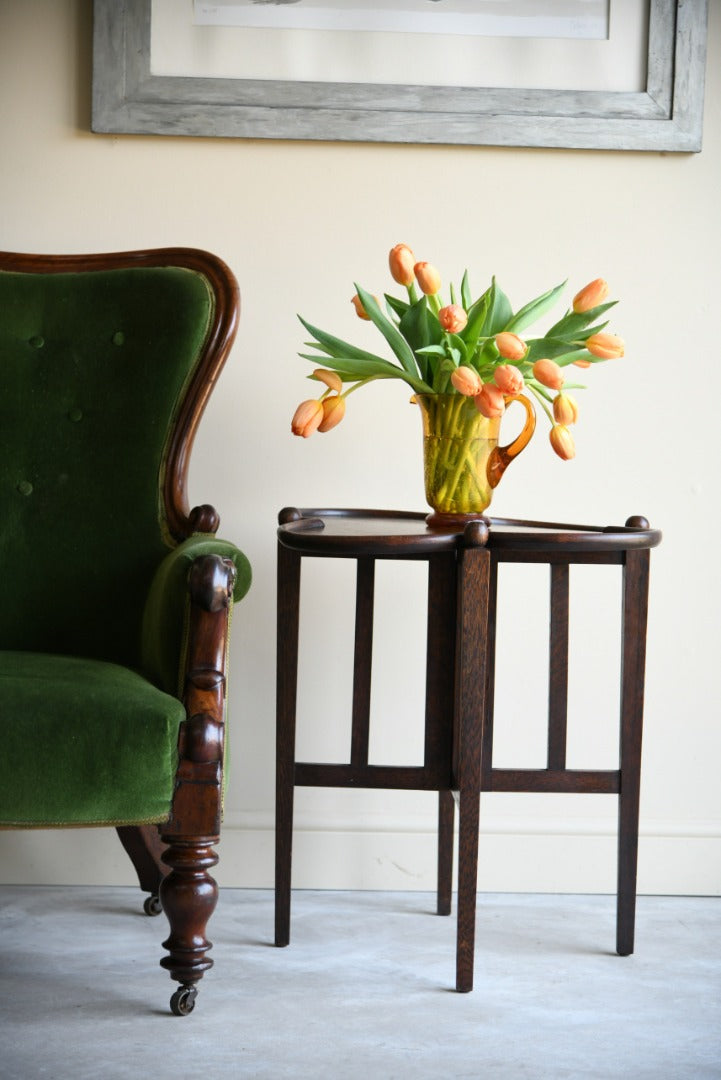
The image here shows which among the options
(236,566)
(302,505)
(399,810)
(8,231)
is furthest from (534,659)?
(8,231)

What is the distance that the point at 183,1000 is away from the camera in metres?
1.43

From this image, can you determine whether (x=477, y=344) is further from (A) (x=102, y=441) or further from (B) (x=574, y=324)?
(A) (x=102, y=441)

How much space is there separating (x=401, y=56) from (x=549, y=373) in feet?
2.68

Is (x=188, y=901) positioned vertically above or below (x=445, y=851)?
above

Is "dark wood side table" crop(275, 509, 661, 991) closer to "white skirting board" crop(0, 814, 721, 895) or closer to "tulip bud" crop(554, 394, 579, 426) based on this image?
"tulip bud" crop(554, 394, 579, 426)

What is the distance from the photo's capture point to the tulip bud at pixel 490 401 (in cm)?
153

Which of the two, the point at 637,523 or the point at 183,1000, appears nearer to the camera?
the point at 183,1000

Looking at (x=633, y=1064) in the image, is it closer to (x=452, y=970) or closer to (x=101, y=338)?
(x=452, y=970)

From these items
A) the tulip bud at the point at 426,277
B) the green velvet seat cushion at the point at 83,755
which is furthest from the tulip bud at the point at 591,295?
the green velvet seat cushion at the point at 83,755

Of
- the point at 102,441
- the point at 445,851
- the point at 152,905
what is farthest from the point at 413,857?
the point at 102,441

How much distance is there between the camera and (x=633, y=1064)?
4.41ft

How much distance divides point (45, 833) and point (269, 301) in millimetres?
1066

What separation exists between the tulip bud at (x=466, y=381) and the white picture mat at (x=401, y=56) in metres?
0.76

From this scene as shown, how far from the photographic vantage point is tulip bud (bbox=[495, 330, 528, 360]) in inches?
59.5
